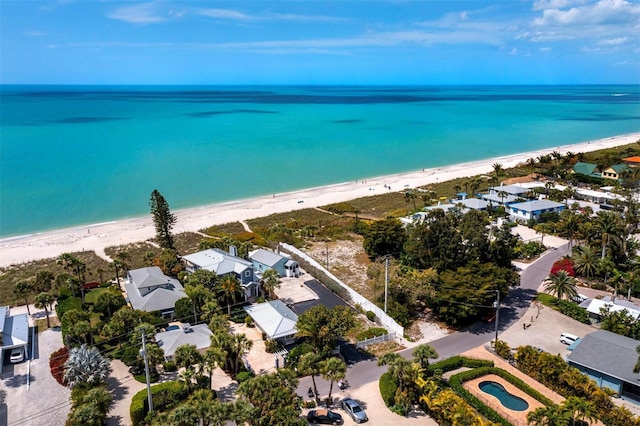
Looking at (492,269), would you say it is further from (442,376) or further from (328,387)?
(328,387)

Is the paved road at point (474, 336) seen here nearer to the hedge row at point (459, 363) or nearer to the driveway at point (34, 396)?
the hedge row at point (459, 363)

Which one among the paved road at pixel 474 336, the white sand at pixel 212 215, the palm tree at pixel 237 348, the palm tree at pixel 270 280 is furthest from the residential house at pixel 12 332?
the paved road at pixel 474 336

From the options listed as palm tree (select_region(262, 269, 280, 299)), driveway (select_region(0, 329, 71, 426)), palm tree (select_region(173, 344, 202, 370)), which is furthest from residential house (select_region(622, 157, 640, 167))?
driveway (select_region(0, 329, 71, 426))

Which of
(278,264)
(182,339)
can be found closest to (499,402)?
(182,339)

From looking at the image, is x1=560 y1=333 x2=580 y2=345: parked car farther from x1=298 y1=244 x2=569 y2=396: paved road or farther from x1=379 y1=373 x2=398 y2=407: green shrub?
x1=379 y1=373 x2=398 y2=407: green shrub

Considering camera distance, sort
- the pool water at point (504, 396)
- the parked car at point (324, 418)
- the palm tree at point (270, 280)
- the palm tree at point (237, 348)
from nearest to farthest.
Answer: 1. the parked car at point (324, 418)
2. the pool water at point (504, 396)
3. the palm tree at point (237, 348)
4. the palm tree at point (270, 280)

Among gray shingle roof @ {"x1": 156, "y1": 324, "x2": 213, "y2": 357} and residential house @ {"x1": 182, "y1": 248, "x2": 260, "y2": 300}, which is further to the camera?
residential house @ {"x1": 182, "y1": 248, "x2": 260, "y2": 300}
